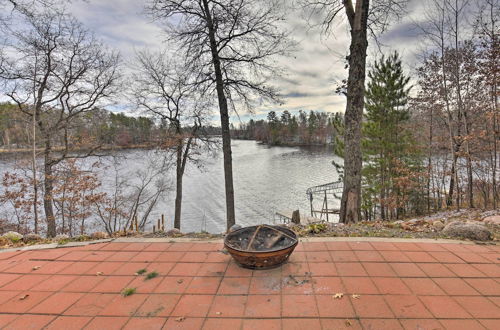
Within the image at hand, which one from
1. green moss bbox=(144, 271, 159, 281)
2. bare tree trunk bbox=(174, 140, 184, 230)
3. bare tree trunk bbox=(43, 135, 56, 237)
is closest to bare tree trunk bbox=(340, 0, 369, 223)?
green moss bbox=(144, 271, 159, 281)

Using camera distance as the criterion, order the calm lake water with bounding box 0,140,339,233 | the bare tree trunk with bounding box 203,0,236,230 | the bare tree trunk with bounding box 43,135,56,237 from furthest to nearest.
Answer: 1. the calm lake water with bounding box 0,140,339,233
2. the bare tree trunk with bounding box 43,135,56,237
3. the bare tree trunk with bounding box 203,0,236,230

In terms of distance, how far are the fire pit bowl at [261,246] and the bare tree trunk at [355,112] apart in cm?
238

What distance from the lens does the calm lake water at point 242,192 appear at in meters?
13.6

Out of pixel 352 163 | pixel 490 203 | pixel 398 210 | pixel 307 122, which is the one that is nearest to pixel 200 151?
pixel 352 163

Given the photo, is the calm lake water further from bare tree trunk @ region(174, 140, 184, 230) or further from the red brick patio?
the red brick patio

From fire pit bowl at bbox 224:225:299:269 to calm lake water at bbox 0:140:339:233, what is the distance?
6.63 m

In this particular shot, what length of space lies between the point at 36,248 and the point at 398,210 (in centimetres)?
1443

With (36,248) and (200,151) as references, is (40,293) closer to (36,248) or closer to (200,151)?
(36,248)

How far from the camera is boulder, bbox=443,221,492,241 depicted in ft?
10.5

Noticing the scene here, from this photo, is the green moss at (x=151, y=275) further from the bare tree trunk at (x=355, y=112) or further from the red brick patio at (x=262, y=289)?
the bare tree trunk at (x=355, y=112)

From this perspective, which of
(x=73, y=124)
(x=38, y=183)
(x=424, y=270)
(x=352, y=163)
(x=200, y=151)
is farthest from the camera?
(x=200, y=151)

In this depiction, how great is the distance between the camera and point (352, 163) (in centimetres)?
474

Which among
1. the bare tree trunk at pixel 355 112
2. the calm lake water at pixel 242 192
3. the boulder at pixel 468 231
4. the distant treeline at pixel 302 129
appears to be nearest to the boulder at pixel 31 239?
the bare tree trunk at pixel 355 112

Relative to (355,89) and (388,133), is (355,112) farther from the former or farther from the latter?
(388,133)
